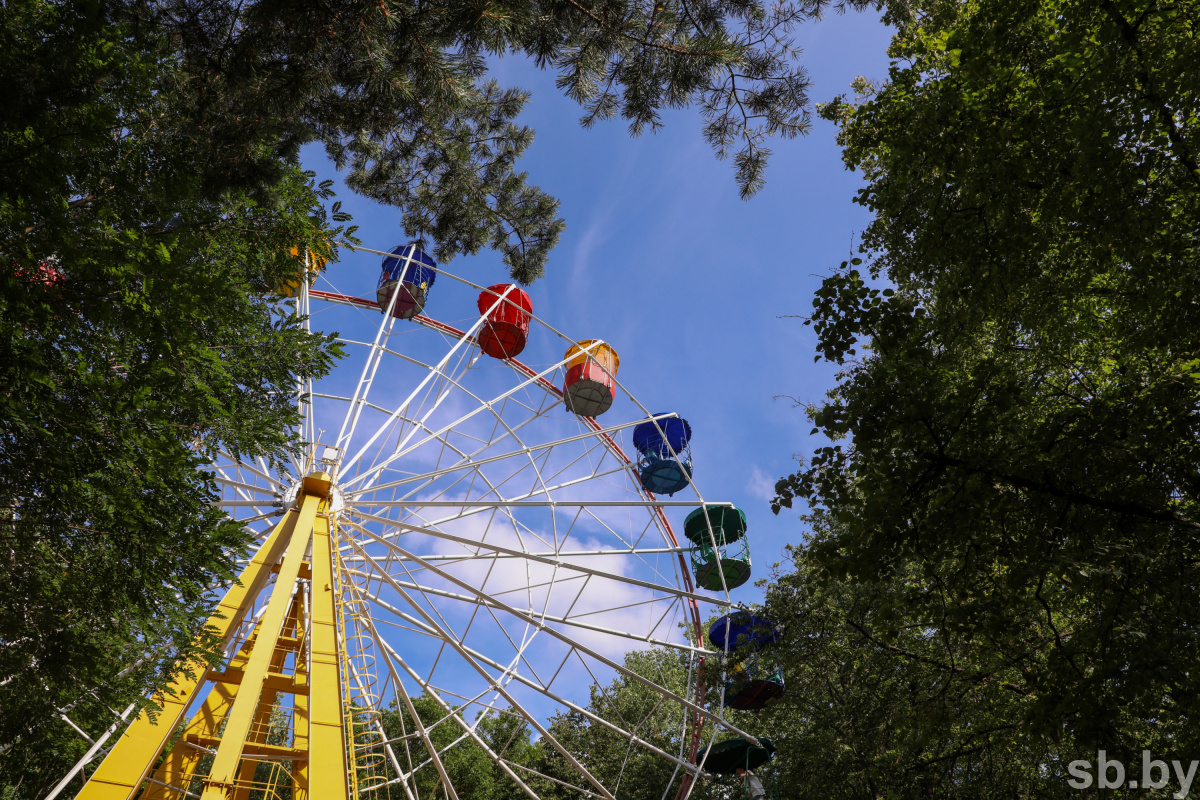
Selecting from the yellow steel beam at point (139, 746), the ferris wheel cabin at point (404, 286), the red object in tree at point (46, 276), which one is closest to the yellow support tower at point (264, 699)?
the yellow steel beam at point (139, 746)

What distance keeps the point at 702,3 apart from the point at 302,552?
9063 mm

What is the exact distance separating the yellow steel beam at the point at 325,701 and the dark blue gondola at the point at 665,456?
8.14 m

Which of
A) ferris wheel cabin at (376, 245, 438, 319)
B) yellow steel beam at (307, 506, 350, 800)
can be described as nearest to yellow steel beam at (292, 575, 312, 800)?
yellow steel beam at (307, 506, 350, 800)

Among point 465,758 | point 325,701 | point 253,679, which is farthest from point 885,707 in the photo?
point 465,758

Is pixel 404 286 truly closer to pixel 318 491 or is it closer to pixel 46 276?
pixel 318 491

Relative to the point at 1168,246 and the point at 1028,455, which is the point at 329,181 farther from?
the point at 1168,246

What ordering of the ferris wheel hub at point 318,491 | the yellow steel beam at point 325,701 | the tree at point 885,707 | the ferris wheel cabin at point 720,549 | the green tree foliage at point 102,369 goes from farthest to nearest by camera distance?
the ferris wheel cabin at point 720,549 → the ferris wheel hub at point 318,491 → the yellow steel beam at point 325,701 → the tree at point 885,707 → the green tree foliage at point 102,369

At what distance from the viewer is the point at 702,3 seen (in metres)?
6.20

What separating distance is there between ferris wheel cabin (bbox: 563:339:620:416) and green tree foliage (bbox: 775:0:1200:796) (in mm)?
10634

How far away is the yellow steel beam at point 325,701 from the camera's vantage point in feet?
27.0

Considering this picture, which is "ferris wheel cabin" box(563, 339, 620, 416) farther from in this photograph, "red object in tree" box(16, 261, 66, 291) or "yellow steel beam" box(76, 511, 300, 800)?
"red object in tree" box(16, 261, 66, 291)

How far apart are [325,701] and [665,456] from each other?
10.6m

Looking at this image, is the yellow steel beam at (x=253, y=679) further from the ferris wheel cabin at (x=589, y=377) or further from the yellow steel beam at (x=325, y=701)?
the ferris wheel cabin at (x=589, y=377)

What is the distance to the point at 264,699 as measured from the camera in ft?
41.2
